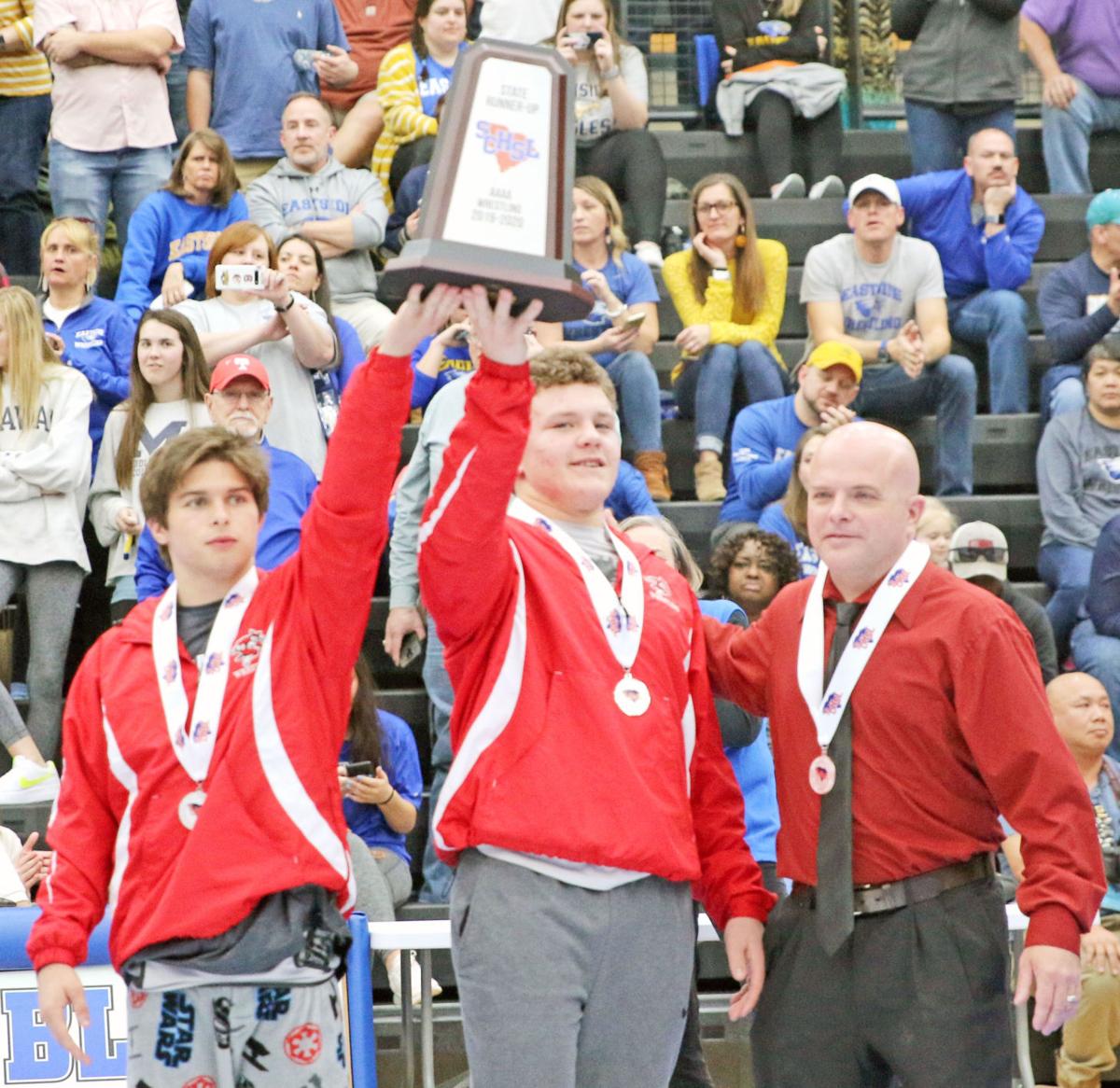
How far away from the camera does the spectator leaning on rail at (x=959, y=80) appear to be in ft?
28.8

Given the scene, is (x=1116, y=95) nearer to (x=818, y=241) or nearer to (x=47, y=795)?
(x=818, y=241)

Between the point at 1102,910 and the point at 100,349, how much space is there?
4.20 meters

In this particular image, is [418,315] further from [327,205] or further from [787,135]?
[787,135]

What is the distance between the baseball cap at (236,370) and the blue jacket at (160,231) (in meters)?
1.62

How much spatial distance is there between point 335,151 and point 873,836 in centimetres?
644

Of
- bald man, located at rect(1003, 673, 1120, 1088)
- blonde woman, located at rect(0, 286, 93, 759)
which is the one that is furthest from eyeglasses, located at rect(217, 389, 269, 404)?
bald man, located at rect(1003, 673, 1120, 1088)

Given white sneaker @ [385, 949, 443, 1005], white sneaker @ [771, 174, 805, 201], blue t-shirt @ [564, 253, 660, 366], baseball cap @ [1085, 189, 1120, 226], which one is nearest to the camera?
white sneaker @ [385, 949, 443, 1005]

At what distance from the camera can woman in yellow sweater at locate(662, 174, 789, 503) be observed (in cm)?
750

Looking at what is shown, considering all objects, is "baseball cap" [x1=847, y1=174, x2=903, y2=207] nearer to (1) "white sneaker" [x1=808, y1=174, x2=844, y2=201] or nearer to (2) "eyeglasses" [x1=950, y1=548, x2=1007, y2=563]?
(1) "white sneaker" [x1=808, y1=174, x2=844, y2=201]

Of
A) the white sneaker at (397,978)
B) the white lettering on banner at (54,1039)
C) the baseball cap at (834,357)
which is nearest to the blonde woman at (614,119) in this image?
the baseball cap at (834,357)

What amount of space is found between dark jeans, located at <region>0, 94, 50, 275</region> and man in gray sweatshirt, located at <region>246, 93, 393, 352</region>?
1.38m

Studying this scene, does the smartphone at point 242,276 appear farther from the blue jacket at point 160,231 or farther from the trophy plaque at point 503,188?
the trophy plaque at point 503,188

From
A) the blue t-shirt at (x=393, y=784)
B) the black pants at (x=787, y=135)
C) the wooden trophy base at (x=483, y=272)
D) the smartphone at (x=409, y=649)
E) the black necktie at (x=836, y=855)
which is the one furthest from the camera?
the black pants at (x=787, y=135)

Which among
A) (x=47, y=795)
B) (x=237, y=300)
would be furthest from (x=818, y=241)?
(x=47, y=795)
